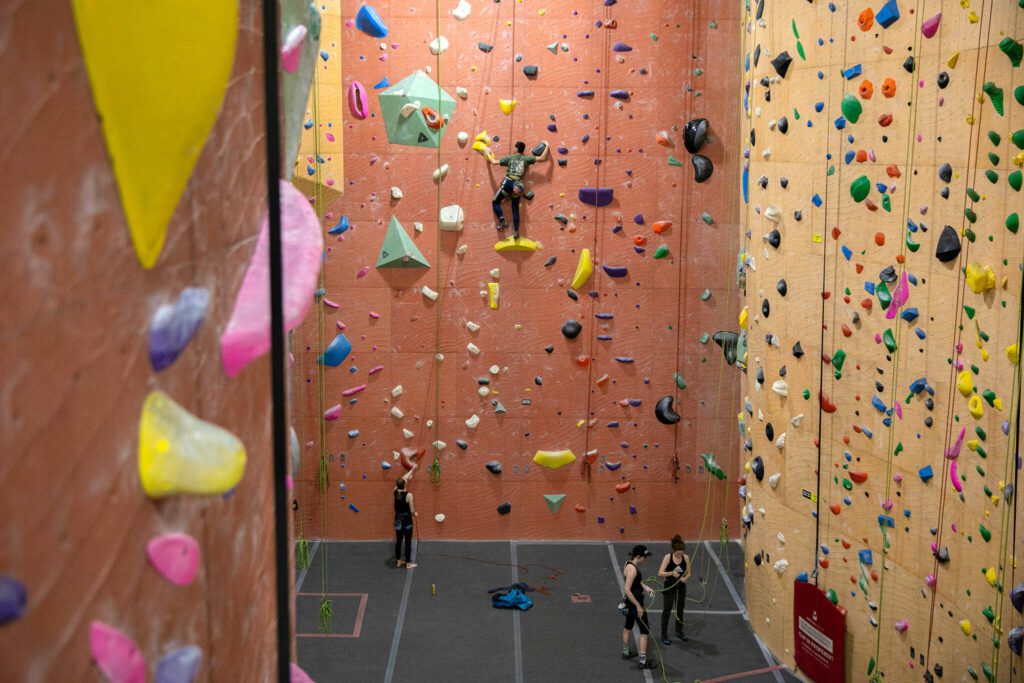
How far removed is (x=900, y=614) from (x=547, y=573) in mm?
3209

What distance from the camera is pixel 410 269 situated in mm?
8156

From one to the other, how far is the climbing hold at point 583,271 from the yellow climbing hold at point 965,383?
12.4 feet

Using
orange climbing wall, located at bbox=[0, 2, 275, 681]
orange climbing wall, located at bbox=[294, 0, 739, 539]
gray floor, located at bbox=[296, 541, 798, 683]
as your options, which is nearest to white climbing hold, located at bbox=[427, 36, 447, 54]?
orange climbing wall, located at bbox=[294, 0, 739, 539]

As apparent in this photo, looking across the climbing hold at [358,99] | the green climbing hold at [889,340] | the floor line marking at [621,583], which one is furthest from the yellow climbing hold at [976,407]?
the climbing hold at [358,99]

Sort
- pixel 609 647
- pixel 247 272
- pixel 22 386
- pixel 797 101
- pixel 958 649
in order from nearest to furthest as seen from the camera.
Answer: pixel 22 386
pixel 247 272
pixel 958 649
pixel 797 101
pixel 609 647

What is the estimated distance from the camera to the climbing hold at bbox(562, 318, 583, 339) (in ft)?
27.0

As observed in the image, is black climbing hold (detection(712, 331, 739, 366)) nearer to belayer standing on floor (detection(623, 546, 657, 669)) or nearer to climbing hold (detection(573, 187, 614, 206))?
climbing hold (detection(573, 187, 614, 206))

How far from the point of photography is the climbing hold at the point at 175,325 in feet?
2.30

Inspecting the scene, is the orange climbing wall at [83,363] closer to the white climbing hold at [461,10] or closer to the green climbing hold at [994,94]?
the green climbing hold at [994,94]

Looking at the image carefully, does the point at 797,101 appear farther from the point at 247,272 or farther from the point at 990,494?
the point at 247,272

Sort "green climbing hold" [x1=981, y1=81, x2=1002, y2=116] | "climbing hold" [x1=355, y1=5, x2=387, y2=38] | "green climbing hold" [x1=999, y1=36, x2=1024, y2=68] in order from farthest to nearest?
"climbing hold" [x1=355, y1=5, x2=387, y2=38]
"green climbing hold" [x1=981, y1=81, x2=1002, y2=116]
"green climbing hold" [x1=999, y1=36, x2=1024, y2=68]

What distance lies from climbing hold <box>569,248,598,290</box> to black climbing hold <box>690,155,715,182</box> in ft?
3.49

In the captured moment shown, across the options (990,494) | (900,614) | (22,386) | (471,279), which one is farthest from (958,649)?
(22,386)

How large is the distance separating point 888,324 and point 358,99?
14.7 ft
